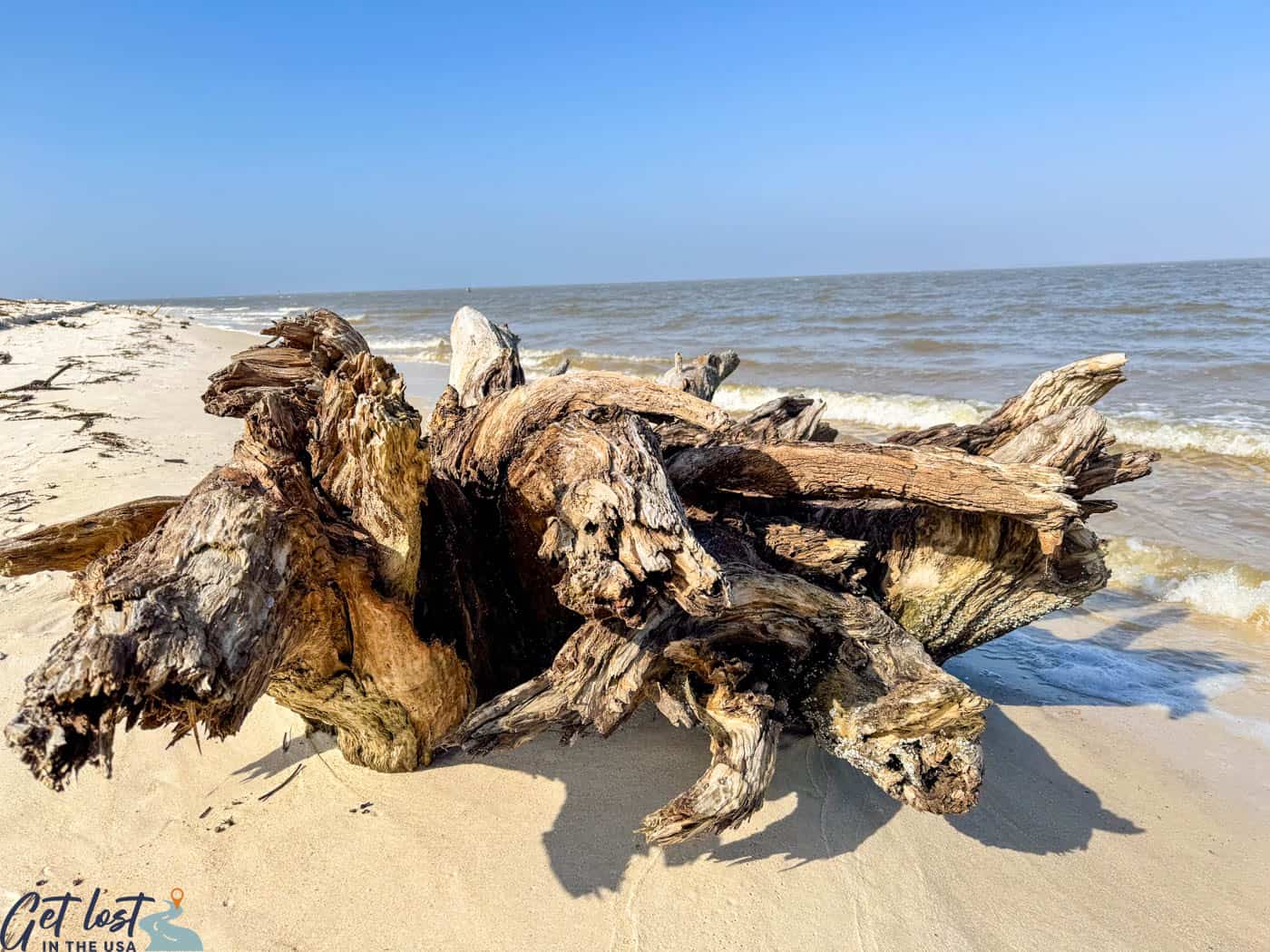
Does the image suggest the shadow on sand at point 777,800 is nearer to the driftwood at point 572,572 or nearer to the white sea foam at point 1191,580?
the driftwood at point 572,572

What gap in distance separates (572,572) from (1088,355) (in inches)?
652

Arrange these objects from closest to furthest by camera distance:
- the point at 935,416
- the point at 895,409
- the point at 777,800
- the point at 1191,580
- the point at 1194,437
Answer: the point at 777,800 < the point at 1191,580 < the point at 1194,437 < the point at 935,416 < the point at 895,409

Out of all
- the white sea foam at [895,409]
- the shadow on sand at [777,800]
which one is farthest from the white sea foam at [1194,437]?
the shadow on sand at [777,800]

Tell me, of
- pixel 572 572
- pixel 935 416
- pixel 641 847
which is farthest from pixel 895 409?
pixel 572 572

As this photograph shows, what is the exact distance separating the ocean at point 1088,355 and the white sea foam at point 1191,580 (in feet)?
0.04

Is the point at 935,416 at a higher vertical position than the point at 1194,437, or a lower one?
lower

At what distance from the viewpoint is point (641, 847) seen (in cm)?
253

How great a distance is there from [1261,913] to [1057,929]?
2.38 ft

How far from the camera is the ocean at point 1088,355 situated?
5.77 meters

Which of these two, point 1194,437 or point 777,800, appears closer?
point 777,800

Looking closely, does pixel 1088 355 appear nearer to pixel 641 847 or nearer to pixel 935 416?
pixel 935 416

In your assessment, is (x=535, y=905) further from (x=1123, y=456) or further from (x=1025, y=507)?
(x=1123, y=456)

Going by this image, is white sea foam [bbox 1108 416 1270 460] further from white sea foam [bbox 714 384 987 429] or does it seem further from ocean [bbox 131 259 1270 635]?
white sea foam [bbox 714 384 987 429]

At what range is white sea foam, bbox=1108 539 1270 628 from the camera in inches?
192
